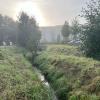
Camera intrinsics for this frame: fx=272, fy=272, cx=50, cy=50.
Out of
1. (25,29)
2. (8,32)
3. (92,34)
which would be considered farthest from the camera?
(8,32)

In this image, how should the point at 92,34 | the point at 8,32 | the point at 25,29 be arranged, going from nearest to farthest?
the point at 92,34 → the point at 25,29 → the point at 8,32

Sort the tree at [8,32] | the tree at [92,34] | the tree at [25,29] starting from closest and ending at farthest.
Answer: the tree at [92,34]
the tree at [25,29]
the tree at [8,32]

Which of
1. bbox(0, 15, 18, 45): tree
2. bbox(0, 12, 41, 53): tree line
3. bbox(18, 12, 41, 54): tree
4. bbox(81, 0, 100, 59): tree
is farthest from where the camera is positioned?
bbox(0, 15, 18, 45): tree

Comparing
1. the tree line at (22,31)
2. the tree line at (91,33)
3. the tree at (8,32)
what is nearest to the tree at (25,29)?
the tree line at (22,31)

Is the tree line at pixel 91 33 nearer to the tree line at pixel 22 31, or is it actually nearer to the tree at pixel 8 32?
the tree line at pixel 22 31

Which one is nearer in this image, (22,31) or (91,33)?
(91,33)

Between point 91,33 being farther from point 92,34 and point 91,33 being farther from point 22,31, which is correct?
point 22,31

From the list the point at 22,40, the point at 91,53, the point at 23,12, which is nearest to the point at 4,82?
the point at 91,53

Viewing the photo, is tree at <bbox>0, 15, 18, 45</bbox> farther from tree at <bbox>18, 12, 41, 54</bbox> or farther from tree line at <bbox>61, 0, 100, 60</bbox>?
tree line at <bbox>61, 0, 100, 60</bbox>

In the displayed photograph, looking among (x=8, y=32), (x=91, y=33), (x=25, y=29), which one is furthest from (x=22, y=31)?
(x=91, y=33)

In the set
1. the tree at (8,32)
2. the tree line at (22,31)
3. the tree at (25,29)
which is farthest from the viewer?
the tree at (8,32)

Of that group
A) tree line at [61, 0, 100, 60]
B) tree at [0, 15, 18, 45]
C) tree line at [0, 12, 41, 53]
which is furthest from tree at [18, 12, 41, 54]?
tree line at [61, 0, 100, 60]

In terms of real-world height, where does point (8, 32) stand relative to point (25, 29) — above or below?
below

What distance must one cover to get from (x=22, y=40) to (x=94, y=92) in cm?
8054
